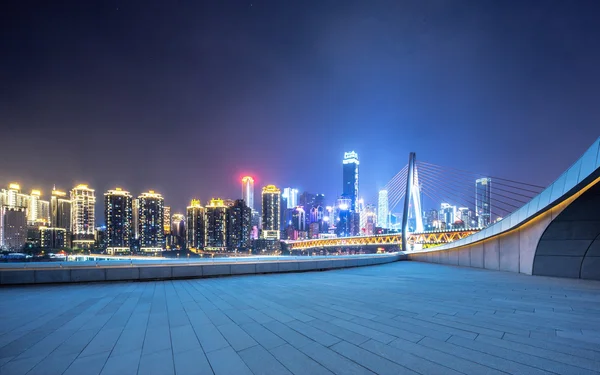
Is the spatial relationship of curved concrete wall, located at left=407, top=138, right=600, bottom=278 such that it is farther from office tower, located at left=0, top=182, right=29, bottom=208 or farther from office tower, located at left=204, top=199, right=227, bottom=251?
office tower, located at left=0, top=182, right=29, bottom=208

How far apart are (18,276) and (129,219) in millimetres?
162240

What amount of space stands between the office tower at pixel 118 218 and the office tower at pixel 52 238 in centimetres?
1812

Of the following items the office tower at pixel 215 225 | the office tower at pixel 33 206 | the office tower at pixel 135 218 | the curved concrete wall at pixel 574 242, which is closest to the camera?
the curved concrete wall at pixel 574 242

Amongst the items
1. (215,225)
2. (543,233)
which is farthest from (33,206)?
(543,233)

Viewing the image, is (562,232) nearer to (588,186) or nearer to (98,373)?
(588,186)

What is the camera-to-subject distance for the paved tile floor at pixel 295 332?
3.31 m

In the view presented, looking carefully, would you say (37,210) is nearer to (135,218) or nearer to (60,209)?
(60,209)

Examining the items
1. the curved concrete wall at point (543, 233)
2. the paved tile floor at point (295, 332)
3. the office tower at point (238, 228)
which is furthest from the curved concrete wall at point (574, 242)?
the office tower at point (238, 228)

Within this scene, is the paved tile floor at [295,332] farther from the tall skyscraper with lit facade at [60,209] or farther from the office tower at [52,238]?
the tall skyscraper with lit facade at [60,209]

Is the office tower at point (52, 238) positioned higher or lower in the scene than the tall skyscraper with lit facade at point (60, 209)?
lower

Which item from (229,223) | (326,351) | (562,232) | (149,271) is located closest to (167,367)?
(326,351)

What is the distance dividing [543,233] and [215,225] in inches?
6488

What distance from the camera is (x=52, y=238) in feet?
401

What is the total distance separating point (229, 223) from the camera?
165375 mm
